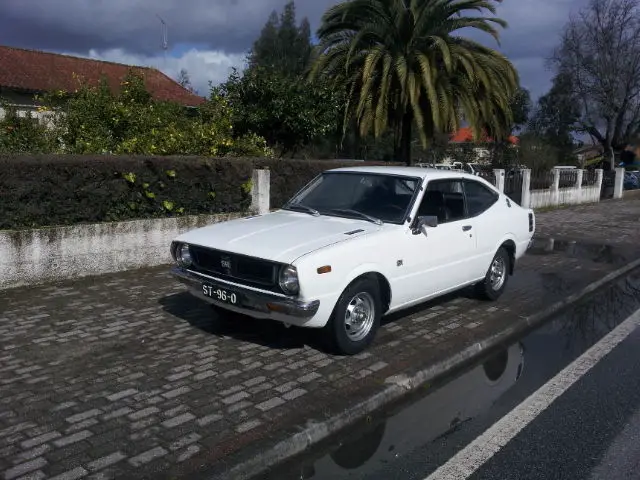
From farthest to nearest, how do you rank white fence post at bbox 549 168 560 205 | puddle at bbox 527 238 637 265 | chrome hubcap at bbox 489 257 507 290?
white fence post at bbox 549 168 560 205
puddle at bbox 527 238 637 265
chrome hubcap at bbox 489 257 507 290

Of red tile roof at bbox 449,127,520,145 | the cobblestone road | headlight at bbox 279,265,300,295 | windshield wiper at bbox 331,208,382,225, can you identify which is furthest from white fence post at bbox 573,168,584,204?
headlight at bbox 279,265,300,295

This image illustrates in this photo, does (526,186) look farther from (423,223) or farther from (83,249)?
(83,249)

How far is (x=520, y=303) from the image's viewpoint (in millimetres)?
7652

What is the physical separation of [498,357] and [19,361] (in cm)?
428

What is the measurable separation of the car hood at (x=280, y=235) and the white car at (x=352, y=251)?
10mm

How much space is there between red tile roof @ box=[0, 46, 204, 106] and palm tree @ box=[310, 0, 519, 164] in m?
8.96

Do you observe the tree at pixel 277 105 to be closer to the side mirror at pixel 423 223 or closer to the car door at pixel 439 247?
the car door at pixel 439 247

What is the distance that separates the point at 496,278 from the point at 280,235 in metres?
3.38

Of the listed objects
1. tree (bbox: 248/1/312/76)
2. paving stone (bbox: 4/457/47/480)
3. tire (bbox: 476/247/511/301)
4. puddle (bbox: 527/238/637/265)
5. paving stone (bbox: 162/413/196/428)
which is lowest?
paving stone (bbox: 4/457/47/480)

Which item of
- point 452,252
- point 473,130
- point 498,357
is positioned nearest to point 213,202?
point 452,252

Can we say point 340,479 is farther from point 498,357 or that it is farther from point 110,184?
point 110,184

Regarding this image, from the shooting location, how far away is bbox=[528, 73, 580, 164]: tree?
37781 mm

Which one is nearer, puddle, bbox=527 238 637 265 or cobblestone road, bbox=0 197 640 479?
cobblestone road, bbox=0 197 640 479

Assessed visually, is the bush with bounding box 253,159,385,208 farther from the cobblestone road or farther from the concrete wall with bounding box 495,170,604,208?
the concrete wall with bounding box 495,170,604,208
